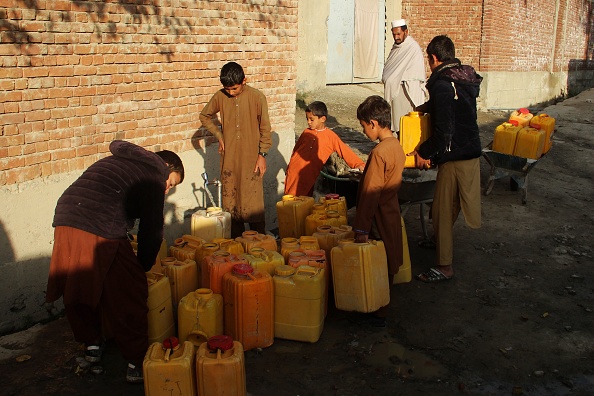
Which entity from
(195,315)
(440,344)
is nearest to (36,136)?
(195,315)

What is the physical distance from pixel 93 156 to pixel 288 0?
11.9 ft

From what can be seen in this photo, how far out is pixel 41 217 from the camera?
508cm

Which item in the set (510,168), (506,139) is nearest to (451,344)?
(510,168)

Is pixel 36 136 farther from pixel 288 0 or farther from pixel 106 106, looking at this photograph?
pixel 288 0

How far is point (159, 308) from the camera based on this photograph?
448cm

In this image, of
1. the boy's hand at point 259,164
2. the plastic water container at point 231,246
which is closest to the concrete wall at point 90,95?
the boy's hand at point 259,164

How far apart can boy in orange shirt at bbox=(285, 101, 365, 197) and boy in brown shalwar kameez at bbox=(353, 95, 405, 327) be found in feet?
5.13

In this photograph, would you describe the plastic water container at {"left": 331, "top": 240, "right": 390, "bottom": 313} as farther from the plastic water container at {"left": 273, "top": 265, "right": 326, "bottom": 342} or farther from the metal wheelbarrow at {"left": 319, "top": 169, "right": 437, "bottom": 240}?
the metal wheelbarrow at {"left": 319, "top": 169, "right": 437, "bottom": 240}

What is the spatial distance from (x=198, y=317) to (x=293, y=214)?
211 cm

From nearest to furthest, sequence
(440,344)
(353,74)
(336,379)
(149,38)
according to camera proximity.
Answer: (336,379)
(440,344)
(149,38)
(353,74)

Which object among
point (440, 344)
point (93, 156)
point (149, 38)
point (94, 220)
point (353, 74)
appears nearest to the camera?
point (94, 220)

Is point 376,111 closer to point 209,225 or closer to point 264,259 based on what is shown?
point 264,259

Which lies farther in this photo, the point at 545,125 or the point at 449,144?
the point at 545,125

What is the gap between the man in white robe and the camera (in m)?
8.48
